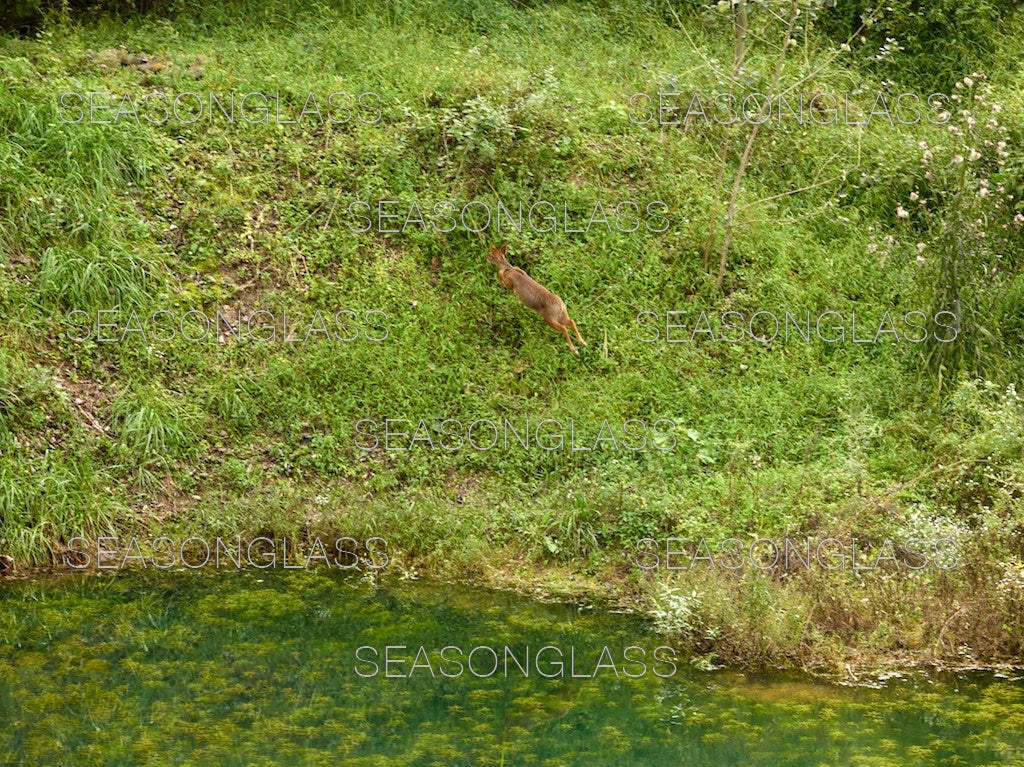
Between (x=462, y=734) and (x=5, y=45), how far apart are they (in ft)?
27.4

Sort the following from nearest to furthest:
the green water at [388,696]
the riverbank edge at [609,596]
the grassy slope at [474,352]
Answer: the green water at [388,696]
the riverbank edge at [609,596]
the grassy slope at [474,352]

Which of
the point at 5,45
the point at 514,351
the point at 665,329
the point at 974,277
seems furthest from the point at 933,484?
the point at 5,45

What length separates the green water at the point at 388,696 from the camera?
21.1ft

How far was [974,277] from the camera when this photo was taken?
9883 mm

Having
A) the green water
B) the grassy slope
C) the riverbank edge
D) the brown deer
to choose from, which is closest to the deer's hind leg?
the brown deer

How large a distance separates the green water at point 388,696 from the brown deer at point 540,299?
107 inches

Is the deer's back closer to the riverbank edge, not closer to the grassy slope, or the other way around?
the grassy slope

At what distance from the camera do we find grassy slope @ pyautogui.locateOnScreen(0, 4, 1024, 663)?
8648 millimetres

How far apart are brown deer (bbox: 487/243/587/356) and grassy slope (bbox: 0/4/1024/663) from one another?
0.22 metres

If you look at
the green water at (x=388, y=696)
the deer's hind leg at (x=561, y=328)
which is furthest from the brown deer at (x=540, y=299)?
the green water at (x=388, y=696)

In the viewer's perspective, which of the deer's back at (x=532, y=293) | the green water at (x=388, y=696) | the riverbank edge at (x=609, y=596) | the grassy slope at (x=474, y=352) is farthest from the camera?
the deer's back at (x=532, y=293)

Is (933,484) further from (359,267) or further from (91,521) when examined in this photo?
(91,521)

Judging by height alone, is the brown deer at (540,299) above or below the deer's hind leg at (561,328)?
above

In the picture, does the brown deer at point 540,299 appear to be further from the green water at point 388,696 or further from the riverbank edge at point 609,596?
the green water at point 388,696
